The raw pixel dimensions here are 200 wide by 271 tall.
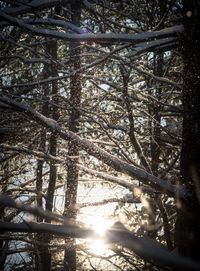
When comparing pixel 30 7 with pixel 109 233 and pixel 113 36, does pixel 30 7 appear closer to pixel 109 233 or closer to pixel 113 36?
pixel 113 36

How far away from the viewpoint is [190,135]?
6.22 feet

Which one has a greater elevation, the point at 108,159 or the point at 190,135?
the point at 190,135

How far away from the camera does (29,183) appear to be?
27.8 ft

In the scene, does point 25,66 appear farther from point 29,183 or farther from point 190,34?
point 190,34

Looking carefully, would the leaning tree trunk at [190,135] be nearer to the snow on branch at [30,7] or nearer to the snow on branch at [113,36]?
the snow on branch at [113,36]

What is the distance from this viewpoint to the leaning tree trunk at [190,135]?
1.73 m

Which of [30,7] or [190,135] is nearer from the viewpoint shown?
[190,135]

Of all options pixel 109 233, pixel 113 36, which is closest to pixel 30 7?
pixel 113 36

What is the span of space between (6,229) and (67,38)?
1.47m

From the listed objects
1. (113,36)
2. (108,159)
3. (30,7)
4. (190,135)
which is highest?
(30,7)

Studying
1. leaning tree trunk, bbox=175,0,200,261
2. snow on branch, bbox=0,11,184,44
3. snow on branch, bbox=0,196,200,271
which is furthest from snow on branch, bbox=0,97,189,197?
snow on branch, bbox=0,196,200,271

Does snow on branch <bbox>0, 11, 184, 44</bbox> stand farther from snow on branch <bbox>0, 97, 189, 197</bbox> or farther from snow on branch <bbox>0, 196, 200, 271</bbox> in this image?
snow on branch <bbox>0, 196, 200, 271</bbox>

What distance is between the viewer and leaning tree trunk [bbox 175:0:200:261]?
1734mm

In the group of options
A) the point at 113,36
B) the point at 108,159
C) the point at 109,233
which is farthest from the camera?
the point at 108,159
